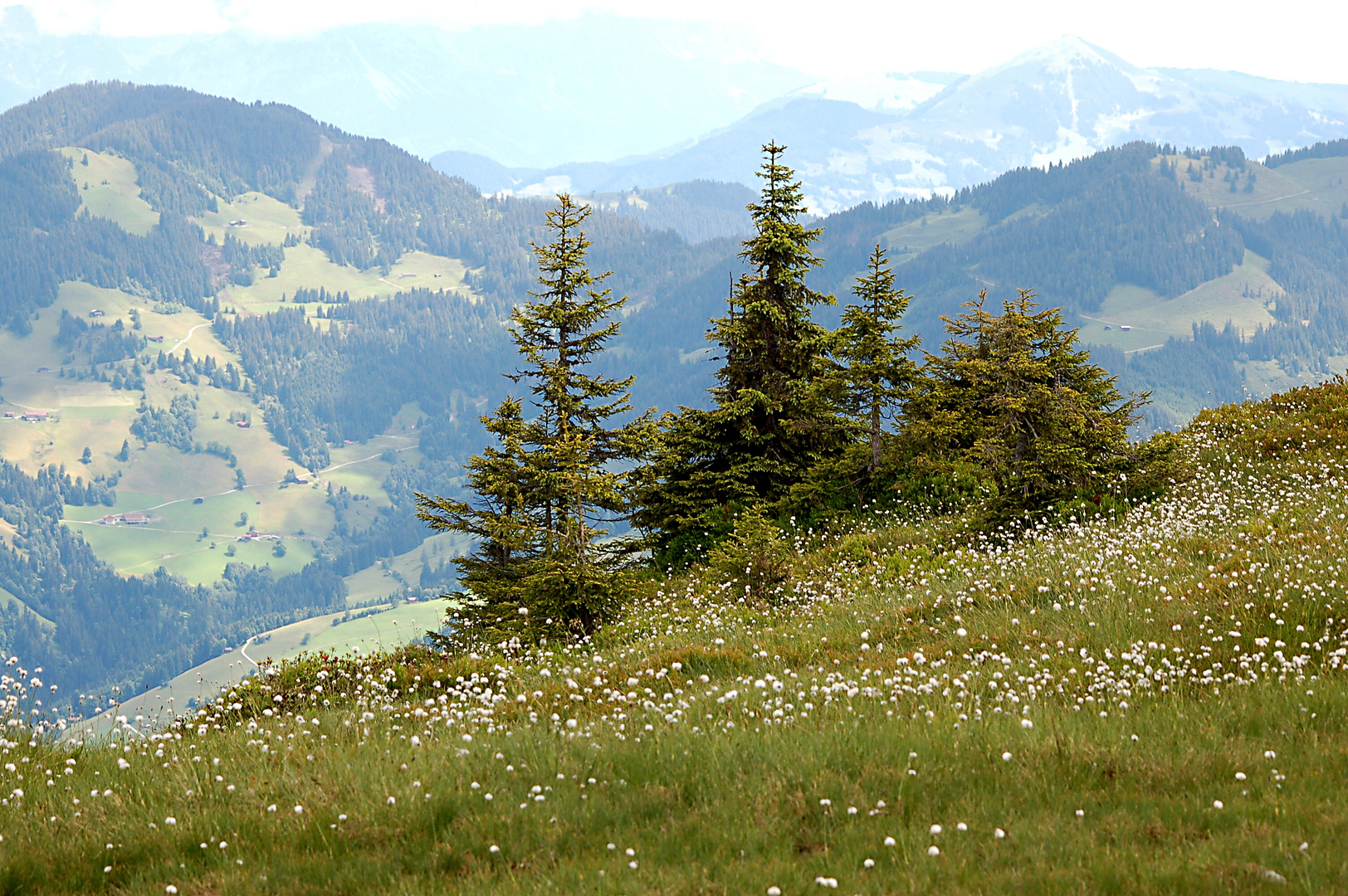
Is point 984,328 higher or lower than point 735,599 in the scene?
higher

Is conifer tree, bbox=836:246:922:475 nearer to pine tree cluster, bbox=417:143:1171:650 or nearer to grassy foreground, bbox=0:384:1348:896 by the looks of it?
pine tree cluster, bbox=417:143:1171:650

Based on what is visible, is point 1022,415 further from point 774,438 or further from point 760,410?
point 760,410

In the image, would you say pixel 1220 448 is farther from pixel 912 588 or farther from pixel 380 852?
pixel 380 852

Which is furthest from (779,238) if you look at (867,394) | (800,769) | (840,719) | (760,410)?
(800,769)

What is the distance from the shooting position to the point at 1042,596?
41.6 ft

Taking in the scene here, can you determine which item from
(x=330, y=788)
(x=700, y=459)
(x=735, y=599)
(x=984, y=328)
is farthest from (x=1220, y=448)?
(x=330, y=788)

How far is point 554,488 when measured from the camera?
2178cm

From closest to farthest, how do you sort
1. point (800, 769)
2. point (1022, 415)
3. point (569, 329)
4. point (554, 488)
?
point (800, 769) → point (1022, 415) → point (554, 488) → point (569, 329)

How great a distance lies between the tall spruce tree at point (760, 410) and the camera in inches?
983

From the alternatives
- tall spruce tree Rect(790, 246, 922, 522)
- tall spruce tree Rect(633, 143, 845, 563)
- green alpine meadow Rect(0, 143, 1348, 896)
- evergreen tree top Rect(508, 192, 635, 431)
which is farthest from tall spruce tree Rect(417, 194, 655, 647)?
tall spruce tree Rect(790, 246, 922, 522)

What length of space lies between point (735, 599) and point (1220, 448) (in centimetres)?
1152

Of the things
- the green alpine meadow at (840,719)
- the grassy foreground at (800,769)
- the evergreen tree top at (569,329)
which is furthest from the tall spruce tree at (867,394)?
the grassy foreground at (800,769)

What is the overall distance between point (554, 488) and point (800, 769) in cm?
1530

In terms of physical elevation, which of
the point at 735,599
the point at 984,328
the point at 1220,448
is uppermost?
the point at 984,328
